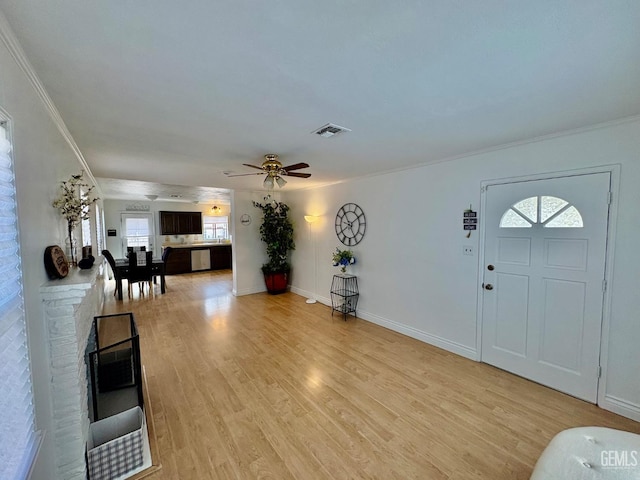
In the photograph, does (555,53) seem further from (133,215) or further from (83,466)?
(133,215)

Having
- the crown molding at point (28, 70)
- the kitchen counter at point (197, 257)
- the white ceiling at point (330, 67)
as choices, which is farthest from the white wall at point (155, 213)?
the white ceiling at point (330, 67)

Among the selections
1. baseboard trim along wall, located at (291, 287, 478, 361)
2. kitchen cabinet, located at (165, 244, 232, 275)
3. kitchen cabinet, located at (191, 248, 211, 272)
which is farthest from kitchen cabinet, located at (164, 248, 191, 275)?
baseboard trim along wall, located at (291, 287, 478, 361)

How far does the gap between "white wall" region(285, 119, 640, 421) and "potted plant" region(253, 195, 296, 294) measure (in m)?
0.94

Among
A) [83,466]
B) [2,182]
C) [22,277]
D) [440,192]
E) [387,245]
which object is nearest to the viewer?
[2,182]

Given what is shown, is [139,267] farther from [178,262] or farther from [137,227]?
[137,227]

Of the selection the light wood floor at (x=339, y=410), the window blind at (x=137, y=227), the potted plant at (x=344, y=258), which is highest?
the window blind at (x=137, y=227)

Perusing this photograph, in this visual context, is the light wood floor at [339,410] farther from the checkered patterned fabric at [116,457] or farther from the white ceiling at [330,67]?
the white ceiling at [330,67]

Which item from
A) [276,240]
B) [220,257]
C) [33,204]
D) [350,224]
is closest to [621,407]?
[350,224]

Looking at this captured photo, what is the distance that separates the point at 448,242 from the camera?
130 inches

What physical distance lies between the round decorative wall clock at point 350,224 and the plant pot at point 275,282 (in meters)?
1.95

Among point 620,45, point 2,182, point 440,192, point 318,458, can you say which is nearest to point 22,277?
point 2,182

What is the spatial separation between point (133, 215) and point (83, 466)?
879 cm

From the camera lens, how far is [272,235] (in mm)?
5996

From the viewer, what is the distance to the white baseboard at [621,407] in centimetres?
213
